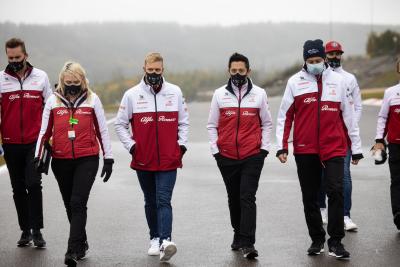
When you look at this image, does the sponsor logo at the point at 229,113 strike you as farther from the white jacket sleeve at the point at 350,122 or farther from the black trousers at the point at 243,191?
the white jacket sleeve at the point at 350,122

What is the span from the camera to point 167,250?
27.2 feet

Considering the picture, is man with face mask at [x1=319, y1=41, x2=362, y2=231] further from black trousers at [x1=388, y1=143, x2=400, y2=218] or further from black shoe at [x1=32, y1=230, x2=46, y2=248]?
black shoe at [x1=32, y1=230, x2=46, y2=248]

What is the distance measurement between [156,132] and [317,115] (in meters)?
1.50

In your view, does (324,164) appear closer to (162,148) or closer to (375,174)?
(162,148)

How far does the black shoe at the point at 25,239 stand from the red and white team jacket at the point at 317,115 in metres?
2.63

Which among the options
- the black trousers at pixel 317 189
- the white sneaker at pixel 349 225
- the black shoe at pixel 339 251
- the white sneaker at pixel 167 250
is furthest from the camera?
the white sneaker at pixel 349 225

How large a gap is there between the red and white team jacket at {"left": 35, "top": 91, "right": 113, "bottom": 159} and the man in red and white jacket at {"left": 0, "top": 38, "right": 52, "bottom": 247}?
2.33ft

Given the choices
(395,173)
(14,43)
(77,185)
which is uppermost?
(14,43)

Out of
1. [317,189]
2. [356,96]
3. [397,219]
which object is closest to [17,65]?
[317,189]

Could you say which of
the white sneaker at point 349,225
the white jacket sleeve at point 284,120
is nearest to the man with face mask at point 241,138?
the white jacket sleeve at point 284,120

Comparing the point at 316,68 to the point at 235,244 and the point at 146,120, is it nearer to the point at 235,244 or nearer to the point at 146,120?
the point at 146,120

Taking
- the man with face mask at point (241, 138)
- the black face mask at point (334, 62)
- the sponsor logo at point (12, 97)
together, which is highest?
the black face mask at point (334, 62)

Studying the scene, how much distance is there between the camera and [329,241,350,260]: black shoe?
8430 mm

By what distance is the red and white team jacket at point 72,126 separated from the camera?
848 cm
